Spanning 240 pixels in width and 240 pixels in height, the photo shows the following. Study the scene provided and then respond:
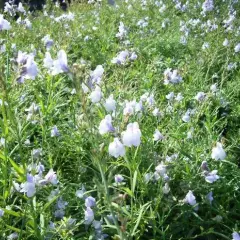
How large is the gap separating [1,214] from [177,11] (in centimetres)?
542

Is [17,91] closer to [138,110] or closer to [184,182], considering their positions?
[138,110]

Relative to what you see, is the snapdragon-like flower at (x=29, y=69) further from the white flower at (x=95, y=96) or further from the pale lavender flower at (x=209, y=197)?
the pale lavender flower at (x=209, y=197)

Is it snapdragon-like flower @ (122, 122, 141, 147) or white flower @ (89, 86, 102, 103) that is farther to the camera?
white flower @ (89, 86, 102, 103)

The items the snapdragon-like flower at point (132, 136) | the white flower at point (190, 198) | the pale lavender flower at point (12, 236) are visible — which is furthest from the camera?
the white flower at point (190, 198)

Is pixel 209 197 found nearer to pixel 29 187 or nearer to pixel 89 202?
pixel 89 202

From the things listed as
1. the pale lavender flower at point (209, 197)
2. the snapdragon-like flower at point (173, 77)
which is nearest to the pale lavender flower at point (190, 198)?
the pale lavender flower at point (209, 197)

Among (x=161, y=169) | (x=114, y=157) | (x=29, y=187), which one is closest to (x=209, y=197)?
(x=161, y=169)

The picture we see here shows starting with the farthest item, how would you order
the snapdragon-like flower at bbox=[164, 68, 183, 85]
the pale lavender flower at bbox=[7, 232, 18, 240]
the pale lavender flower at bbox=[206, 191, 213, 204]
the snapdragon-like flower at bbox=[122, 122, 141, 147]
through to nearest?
the snapdragon-like flower at bbox=[164, 68, 183, 85], the pale lavender flower at bbox=[206, 191, 213, 204], the pale lavender flower at bbox=[7, 232, 18, 240], the snapdragon-like flower at bbox=[122, 122, 141, 147]

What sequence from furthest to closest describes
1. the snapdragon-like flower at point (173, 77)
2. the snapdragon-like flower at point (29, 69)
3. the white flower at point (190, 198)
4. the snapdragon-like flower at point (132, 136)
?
the snapdragon-like flower at point (173, 77) < the white flower at point (190, 198) < the snapdragon-like flower at point (29, 69) < the snapdragon-like flower at point (132, 136)

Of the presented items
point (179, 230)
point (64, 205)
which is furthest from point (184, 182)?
point (64, 205)

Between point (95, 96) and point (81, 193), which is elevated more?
point (95, 96)

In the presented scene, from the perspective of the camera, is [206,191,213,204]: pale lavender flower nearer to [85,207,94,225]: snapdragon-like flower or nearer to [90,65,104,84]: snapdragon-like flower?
[85,207,94,225]: snapdragon-like flower

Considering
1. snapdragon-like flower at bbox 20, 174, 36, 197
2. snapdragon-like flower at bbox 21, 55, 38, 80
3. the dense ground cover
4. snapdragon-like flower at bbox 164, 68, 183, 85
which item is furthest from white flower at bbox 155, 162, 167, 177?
snapdragon-like flower at bbox 164, 68, 183, 85

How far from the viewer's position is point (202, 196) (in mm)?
2232
